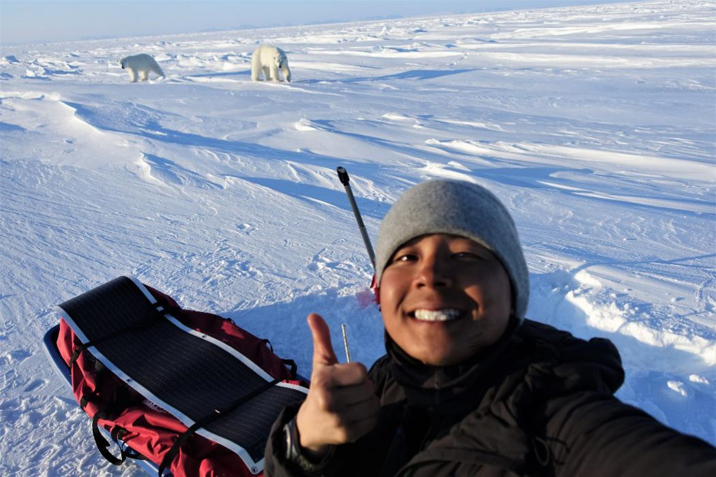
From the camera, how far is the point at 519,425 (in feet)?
3.00

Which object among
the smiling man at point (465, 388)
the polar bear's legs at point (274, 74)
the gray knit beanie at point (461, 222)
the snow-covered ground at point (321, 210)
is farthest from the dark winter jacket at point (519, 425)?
the polar bear's legs at point (274, 74)

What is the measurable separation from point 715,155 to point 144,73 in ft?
51.7

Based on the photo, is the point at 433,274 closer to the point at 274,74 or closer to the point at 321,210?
the point at 321,210

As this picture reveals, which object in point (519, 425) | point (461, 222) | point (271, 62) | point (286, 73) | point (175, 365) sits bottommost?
point (175, 365)

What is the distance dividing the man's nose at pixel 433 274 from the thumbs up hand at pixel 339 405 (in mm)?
210

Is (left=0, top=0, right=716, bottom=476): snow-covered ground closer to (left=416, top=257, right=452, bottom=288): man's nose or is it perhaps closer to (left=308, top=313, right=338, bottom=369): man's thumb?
(left=308, top=313, right=338, bottom=369): man's thumb

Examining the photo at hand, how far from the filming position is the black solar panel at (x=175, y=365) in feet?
7.20

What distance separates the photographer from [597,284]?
3324 millimetres

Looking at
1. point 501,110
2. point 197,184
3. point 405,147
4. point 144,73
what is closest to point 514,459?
point 197,184

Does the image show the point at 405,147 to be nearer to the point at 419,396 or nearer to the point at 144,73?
the point at 419,396

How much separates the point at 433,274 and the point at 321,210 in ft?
→ 12.9

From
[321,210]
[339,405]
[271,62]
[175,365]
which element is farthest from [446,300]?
[271,62]

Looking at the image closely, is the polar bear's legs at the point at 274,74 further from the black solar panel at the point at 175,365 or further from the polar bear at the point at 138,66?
the black solar panel at the point at 175,365

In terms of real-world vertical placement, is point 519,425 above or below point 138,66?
below
